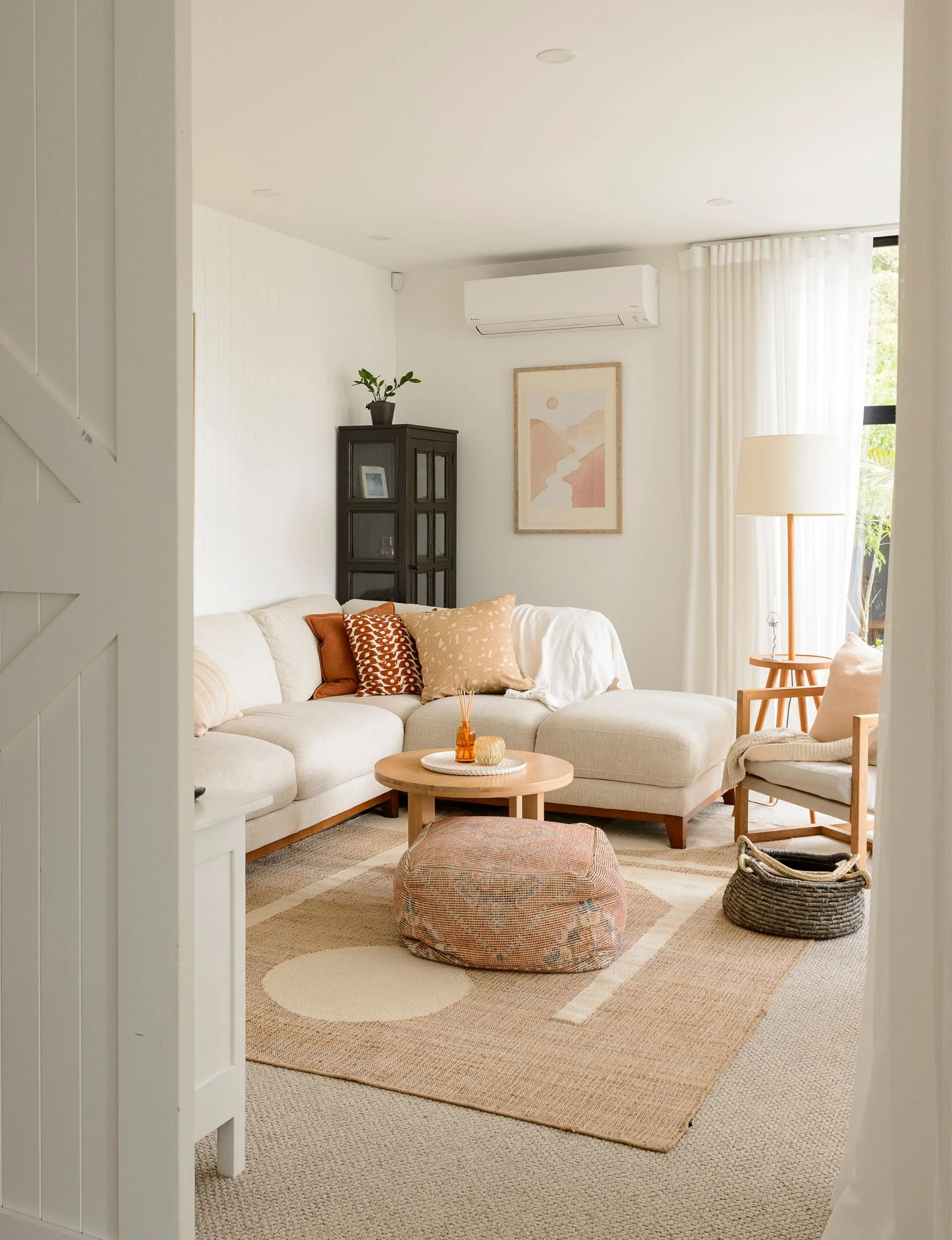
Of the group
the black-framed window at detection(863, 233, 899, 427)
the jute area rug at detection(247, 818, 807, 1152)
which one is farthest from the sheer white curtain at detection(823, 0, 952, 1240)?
the black-framed window at detection(863, 233, 899, 427)

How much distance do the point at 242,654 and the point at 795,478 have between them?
2.52 metres

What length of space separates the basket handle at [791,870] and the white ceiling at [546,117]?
7.95 feet

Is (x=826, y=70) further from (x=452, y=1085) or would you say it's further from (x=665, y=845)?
(x=452, y=1085)

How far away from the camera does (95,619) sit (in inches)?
68.2

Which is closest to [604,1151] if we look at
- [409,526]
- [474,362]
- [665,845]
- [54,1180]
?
[54,1180]

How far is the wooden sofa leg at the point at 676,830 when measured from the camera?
456cm

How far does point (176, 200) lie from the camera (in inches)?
65.0

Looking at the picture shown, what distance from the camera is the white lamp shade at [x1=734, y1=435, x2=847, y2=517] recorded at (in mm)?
5035

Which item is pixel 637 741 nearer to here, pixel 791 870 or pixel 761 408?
pixel 791 870

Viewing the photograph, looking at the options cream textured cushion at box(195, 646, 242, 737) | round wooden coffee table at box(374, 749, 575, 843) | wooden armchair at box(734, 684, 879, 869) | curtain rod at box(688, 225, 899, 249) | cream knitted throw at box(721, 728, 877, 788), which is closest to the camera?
round wooden coffee table at box(374, 749, 575, 843)

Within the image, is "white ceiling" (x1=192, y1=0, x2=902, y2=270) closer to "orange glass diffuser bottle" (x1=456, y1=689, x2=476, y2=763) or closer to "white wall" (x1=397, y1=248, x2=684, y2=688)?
"white wall" (x1=397, y1=248, x2=684, y2=688)

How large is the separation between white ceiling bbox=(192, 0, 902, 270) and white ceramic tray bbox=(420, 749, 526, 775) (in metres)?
2.24

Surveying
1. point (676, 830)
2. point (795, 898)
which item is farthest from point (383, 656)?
point (795, 898)

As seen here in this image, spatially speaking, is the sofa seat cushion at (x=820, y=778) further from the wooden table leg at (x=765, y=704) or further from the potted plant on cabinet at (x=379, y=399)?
the potted plant on cabinet at (x=379, y=399)
